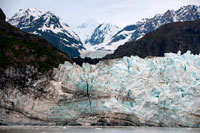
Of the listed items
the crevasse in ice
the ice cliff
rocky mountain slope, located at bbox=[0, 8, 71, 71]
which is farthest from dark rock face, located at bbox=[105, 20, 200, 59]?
the ice cliff

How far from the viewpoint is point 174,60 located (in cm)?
6538

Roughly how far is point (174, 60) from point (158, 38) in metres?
93.2

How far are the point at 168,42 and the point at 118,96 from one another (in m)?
93.4

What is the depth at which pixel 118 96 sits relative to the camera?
63031mm

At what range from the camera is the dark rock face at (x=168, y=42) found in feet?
495

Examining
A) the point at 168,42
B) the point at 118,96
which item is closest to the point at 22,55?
the point at 118,96

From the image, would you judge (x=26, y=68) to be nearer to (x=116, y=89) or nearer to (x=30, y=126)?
(x=30, y=126)

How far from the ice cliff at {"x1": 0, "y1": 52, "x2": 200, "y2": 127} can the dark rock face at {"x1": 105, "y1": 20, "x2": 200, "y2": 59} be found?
8359 cm

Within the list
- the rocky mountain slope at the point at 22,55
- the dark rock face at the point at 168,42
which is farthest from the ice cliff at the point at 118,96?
the dark rock face at the point at 168,42

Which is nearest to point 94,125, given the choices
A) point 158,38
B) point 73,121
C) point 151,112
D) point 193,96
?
point 73,121

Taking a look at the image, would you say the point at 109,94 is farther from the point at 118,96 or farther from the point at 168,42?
the point at 168,42

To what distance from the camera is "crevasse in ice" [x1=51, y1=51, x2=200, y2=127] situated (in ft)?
201

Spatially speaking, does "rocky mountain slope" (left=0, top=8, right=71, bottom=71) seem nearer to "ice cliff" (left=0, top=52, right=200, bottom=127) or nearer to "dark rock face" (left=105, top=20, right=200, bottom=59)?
"ice cliff" (left=0, top=52, right=200, bottom=127)

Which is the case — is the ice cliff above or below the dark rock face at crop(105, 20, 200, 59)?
below
